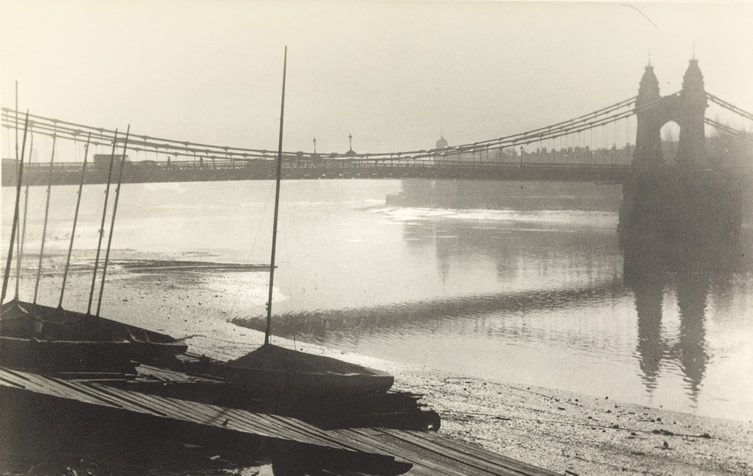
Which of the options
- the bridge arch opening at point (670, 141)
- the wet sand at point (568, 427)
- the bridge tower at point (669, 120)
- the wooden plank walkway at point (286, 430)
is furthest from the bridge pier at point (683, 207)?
the wooden plank walkway at point (286, 430)

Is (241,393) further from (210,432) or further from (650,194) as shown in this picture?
(650,194)

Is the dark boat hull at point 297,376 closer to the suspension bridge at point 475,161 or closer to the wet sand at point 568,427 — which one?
the wet sand at point 568,427

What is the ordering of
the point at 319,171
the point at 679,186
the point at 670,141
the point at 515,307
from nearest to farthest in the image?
1. the point at 515,307
2. the point at 319,171
3. the point at 679,186
4. the point at 670,141

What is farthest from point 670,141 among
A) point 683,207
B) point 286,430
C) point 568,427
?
point 286,430

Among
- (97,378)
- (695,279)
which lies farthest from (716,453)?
(695,279)

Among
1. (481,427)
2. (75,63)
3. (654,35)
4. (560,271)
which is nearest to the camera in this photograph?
(481,427)

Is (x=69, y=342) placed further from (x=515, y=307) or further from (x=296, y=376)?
(x=515, y=307)
